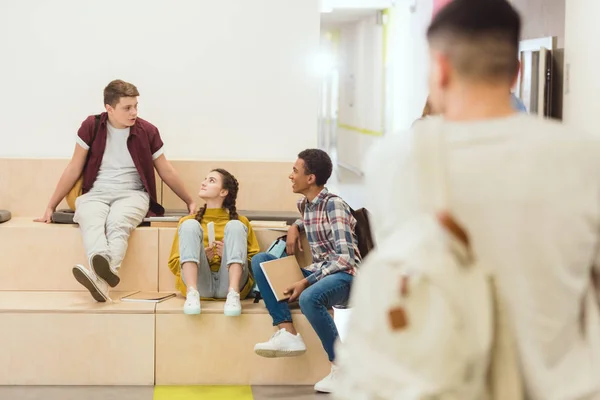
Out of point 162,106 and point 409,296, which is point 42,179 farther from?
point 409,296

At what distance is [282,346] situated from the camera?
164 inches

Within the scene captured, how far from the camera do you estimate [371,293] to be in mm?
1255

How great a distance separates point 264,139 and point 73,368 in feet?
7.51

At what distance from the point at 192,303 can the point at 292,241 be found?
2.09ft

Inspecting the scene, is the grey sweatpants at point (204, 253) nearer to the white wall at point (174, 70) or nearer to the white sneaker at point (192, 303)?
the white sneaker at point (192, 303)

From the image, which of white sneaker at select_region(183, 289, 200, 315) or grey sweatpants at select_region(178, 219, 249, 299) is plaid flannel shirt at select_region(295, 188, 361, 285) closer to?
grey sweatpants at select_region(178, 219, 249, 299)

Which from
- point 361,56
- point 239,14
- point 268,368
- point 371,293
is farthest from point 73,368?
point 361,56

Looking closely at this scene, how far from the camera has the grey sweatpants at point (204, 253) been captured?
14.6ft

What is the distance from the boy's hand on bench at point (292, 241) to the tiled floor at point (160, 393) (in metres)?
0.71

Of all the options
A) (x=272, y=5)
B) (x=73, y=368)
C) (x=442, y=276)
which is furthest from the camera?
(x=272, y=5)

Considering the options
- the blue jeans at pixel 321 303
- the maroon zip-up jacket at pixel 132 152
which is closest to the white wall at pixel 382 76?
the maroon zip-up jacket at pixel 132 152

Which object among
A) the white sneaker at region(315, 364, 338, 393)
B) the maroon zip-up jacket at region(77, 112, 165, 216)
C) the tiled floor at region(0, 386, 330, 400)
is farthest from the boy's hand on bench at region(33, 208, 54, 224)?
the white sneaker at region(315, 364, 338, 393)

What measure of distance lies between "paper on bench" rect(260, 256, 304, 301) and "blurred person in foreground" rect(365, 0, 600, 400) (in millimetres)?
2994

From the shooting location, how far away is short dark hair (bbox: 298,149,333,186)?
4.41 metres
